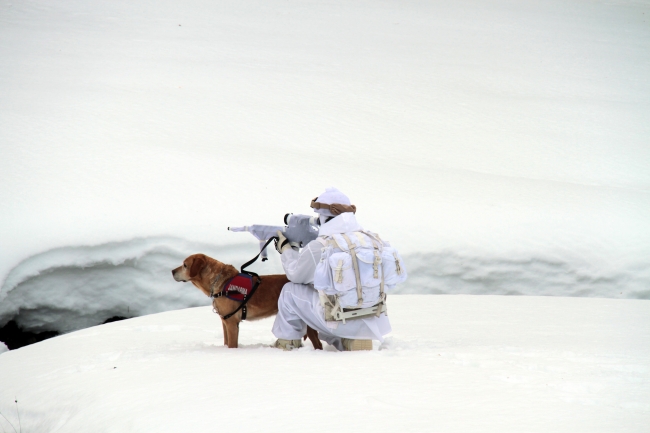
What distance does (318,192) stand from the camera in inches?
302

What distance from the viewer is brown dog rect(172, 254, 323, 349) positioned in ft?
13.4

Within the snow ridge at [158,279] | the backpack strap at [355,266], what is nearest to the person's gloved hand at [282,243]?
the backpack strap at [355,266]

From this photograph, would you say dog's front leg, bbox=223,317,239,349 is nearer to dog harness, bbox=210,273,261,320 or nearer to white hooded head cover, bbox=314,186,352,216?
dog harness, bbox=210,273,261,320

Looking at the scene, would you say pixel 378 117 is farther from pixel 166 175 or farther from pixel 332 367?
Answer: pixel 332 367

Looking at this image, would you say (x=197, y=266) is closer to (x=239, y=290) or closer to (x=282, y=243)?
(x=239, y=290)

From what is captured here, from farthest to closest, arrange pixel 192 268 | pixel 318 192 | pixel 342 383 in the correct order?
pixel 318 192, pixel 192 268, pixel 342 383

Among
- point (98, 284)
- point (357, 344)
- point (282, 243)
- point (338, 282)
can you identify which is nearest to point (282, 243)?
point (282, 243)

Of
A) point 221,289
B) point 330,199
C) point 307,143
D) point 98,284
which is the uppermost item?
point 307,143

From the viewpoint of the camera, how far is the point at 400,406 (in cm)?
259

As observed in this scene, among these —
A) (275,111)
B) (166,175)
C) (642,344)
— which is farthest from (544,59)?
(642,344)

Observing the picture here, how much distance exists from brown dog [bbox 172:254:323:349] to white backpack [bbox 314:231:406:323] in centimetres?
42

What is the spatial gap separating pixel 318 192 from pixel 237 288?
370cm

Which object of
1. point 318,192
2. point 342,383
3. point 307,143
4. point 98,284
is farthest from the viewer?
point 307,143

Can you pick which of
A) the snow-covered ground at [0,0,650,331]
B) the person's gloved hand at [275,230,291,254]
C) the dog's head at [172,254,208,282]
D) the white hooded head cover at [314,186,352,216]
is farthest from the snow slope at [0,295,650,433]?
the snow-covered ground at [0,0,650,331]
